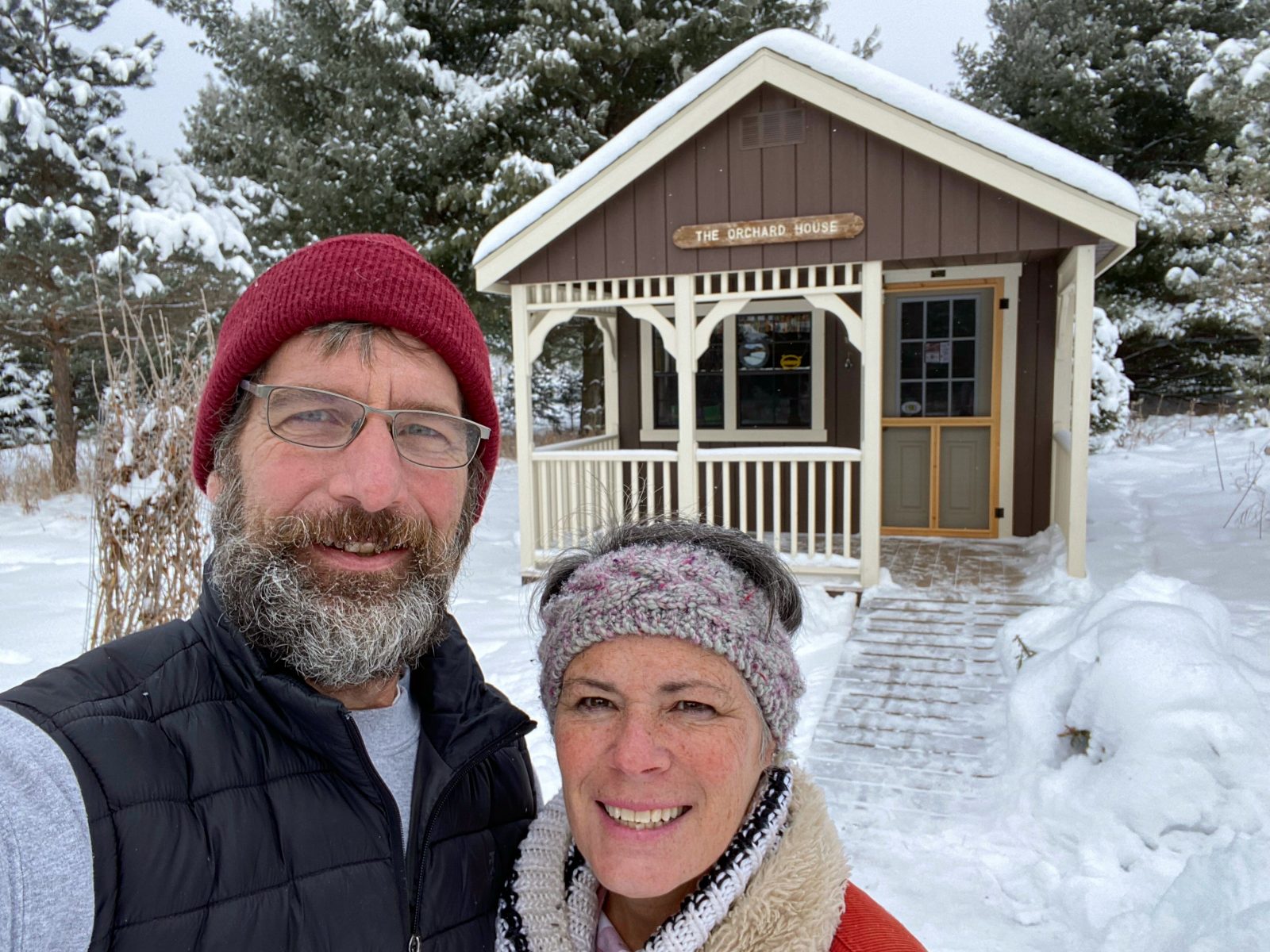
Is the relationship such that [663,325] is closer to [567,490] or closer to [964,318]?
[567,490]

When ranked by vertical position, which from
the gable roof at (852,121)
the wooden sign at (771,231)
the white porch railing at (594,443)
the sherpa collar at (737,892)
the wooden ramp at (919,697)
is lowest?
the wooden ramp at (919,697)

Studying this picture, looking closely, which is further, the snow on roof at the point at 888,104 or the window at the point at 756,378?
the window at the point at 756,378

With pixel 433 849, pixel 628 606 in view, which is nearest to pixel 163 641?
pixel 433 849

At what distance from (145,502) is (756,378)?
230 inches

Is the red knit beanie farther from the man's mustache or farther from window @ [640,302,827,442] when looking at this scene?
window @ [640,302,827,442]

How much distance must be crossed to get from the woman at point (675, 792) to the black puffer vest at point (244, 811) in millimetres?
141

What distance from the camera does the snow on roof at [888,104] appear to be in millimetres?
5703

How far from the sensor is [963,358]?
794 centimetres

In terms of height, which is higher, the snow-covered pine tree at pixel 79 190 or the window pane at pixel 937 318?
the snow-covered pine tree at pixel 79 190

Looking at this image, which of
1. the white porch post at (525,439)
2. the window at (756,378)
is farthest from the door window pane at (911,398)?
the white porch post at (525,439)

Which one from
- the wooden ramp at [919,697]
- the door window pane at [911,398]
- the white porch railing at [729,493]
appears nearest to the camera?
the wooden ramp at [919,697]

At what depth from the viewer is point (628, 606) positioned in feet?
4.47

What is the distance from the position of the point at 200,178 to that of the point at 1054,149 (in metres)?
10.5

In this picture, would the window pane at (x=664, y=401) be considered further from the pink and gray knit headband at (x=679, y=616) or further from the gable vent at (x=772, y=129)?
the pink and gray knit headband at (x=679, y=616)
